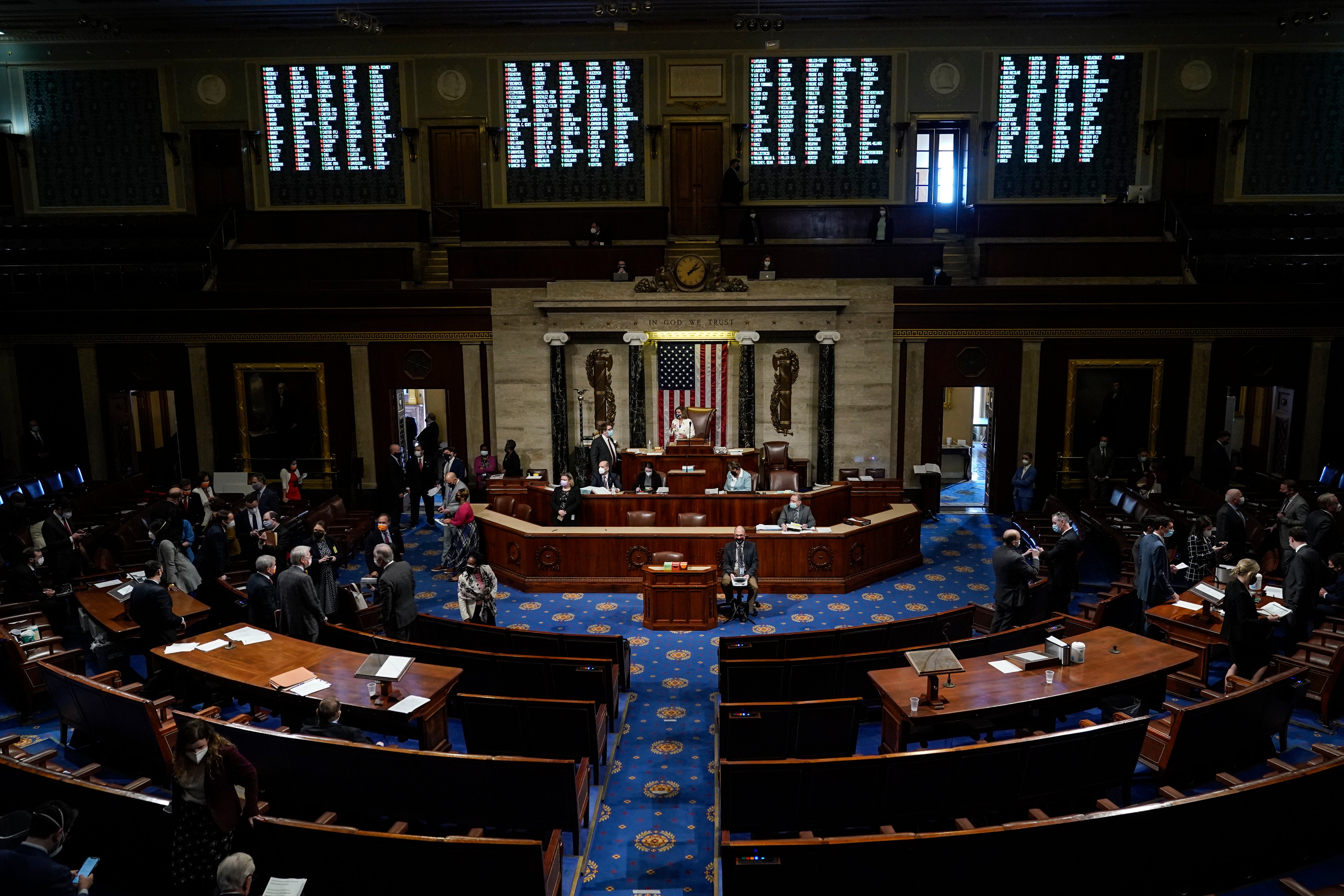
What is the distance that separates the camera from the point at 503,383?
16312 mm

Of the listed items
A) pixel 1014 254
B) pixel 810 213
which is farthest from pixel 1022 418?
pixel 810 213

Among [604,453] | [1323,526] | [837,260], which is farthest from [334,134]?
[1323,526]

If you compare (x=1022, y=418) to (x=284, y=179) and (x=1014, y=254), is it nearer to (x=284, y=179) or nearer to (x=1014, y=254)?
(x=1014, y=254)

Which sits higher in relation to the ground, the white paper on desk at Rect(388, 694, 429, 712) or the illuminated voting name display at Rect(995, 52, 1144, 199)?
the illuminated voting name display at Rect(995, 52, 1144, 199)

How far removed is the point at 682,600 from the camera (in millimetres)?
10445

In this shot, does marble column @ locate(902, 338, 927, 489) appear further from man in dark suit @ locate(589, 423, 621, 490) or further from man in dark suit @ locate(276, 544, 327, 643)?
man in dark suit @ locate(276, 544, 327, 643)

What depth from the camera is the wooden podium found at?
1041 centimetres

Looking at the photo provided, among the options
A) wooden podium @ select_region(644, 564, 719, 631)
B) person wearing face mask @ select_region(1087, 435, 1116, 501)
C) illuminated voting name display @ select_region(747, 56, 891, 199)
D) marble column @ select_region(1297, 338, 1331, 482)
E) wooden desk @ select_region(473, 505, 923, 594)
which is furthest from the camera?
illuminated voting name display @ select_region(747, 56, 891, 199)

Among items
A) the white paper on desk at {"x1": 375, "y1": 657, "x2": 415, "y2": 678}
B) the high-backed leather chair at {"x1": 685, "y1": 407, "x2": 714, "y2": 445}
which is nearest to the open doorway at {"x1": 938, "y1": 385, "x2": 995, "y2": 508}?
the high-backed leather chair at {"x1": 685, "y1": 407, "x2": 714, "y2": 445}

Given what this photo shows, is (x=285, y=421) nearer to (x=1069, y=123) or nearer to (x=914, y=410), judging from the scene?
(x=914, y=410)

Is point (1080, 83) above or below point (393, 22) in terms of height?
below

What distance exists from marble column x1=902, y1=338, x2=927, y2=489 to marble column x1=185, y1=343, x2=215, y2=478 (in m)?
12.6

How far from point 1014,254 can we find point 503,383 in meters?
9.46

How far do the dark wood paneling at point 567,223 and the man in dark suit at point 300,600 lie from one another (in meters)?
11.8
